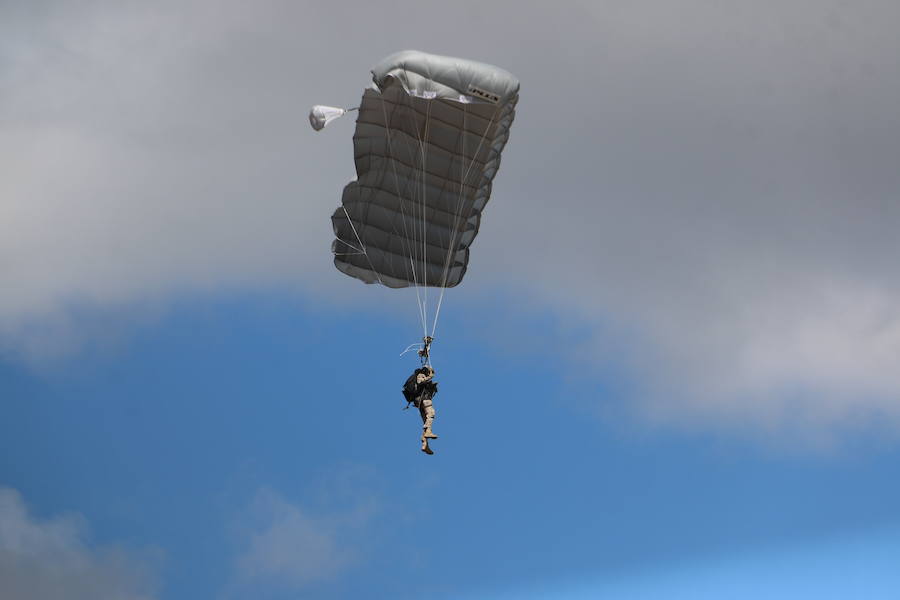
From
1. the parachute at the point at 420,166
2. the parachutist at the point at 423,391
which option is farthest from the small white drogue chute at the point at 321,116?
the parachutist at the point at 423,391

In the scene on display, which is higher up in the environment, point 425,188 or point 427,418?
point 425,188

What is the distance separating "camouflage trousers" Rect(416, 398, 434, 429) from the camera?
117 ft

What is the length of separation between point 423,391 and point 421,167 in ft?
18.5

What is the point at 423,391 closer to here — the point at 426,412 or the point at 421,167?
the point at 426,412

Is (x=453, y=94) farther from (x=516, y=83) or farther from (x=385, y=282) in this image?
(x=385, y=282)

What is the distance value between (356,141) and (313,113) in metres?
2.31

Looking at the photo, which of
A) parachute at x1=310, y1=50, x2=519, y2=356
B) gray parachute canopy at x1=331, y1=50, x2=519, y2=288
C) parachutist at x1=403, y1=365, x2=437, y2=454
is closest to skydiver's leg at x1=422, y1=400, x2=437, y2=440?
parachutist at x1=403, y1=365, x2=437, y2=454

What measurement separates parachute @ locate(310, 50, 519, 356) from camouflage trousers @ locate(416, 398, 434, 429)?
220 centimetres

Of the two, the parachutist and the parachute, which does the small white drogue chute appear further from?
the parachutist

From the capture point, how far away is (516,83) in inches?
1387

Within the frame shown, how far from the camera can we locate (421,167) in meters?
38.5

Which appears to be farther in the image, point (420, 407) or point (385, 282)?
point (385, 282)

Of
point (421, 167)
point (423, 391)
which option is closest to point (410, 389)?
point (423, 391)

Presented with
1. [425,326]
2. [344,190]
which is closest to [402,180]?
[344,190]
